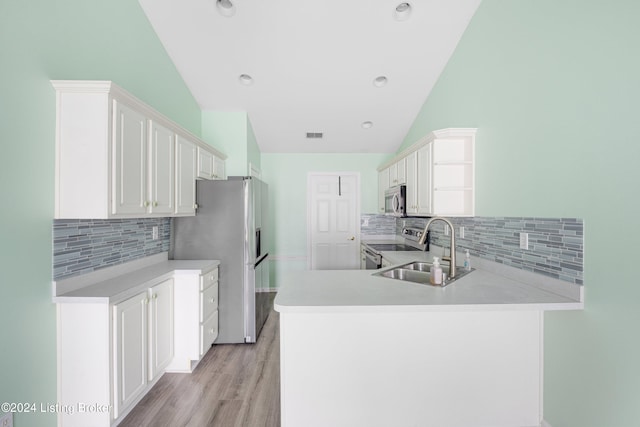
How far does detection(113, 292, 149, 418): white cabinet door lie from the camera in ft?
5.35

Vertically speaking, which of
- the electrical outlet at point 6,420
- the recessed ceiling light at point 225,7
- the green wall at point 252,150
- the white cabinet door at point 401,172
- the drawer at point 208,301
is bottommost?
the electrical outlet at point 6,420

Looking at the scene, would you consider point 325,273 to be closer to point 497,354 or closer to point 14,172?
point 497,354

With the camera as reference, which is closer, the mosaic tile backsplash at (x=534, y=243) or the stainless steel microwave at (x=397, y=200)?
the mosaic tile backsplash at (x=534, y=243)

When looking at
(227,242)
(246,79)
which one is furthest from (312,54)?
(227,242)

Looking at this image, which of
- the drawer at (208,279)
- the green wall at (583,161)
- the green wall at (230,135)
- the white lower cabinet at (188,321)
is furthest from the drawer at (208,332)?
the green wall at (583,161)

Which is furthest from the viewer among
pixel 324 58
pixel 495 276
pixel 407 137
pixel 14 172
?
pixel 407 137

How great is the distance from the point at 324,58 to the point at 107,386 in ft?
10.4

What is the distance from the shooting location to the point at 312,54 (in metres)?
2.78

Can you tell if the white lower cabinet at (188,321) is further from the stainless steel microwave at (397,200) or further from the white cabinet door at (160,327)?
the stainless steel microwave at (397,200)

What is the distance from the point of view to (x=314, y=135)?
416 cm

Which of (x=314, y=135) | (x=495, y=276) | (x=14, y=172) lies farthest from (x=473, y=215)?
(x=14, y=172)

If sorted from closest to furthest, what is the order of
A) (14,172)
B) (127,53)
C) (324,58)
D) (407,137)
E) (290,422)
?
Answer: (14,172)
(290,422)
(127,53)
(324,58)
(407,137)

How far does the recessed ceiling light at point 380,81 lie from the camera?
10.1 ft

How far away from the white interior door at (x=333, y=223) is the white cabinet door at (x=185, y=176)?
2.22 metres
